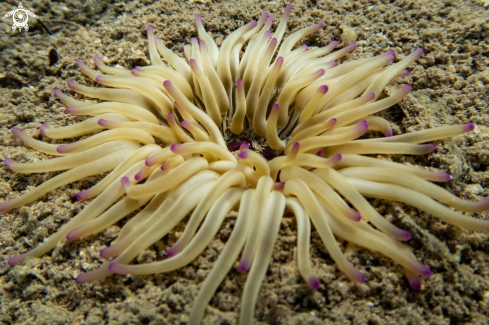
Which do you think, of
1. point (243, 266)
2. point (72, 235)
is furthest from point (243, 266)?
point (72, 235)

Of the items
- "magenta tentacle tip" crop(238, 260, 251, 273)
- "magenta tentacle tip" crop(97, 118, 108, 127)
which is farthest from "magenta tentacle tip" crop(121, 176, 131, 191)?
"magenta tentacle tip" crop(238, 260, 251, 273)

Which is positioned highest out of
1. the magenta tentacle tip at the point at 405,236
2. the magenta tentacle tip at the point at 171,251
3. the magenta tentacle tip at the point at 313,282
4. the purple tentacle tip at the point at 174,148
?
the purple tentacle tip at the point at 174,148

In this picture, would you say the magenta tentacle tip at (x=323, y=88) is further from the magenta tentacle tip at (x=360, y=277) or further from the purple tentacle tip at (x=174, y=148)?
the magenta tentacle tip at (x=360, y=277)

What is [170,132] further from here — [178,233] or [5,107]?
[5,107]

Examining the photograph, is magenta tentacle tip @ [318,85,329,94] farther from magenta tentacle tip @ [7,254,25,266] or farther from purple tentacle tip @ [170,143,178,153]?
magenta tentacle tip @ [7,254,25,266]

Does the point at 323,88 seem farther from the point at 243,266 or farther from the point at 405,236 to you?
the point at 243,266

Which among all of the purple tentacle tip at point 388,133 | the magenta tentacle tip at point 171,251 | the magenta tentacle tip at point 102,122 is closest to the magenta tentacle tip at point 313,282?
the magenta tentacle tip at point 171,251

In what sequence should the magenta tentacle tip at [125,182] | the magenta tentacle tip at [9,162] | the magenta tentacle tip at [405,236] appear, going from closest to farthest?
1. the magenta tentacle tip at [405,236]
2. the magenta tentacle tip at [125,182]
3. the magenta tentacle tip at [9,162]

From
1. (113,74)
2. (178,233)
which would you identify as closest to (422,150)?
(178,233)
